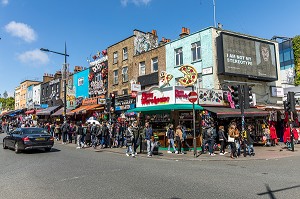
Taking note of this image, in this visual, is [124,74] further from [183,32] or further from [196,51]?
[196,51]

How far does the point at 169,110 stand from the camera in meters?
17.1

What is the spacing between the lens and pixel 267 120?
20344 millimetres

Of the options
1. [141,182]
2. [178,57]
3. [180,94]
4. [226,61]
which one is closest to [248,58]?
[226,61]

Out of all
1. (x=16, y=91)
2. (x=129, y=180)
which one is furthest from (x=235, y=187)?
(x=16, y=91)

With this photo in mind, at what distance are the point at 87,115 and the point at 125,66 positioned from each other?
27.2ft

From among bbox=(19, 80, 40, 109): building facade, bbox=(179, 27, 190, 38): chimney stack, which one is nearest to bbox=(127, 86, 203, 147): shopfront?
bbox=(179, 27, 190, 38): chimney stack

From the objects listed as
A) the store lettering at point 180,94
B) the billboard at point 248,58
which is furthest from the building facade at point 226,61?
the store lettering at point 180,94

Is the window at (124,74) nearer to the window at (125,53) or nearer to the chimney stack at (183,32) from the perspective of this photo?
the window at (125,53)

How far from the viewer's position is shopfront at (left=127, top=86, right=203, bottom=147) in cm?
1661

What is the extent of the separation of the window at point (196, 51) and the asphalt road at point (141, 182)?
13146 millimetres

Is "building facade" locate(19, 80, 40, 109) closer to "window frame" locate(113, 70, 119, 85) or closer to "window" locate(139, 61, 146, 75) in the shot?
"window frame" locate(113, 70, 119, 85)

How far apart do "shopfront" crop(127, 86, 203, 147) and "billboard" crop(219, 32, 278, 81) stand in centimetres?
490

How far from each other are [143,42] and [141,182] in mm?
22681

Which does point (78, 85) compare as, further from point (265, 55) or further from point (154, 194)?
point (154, 194)
